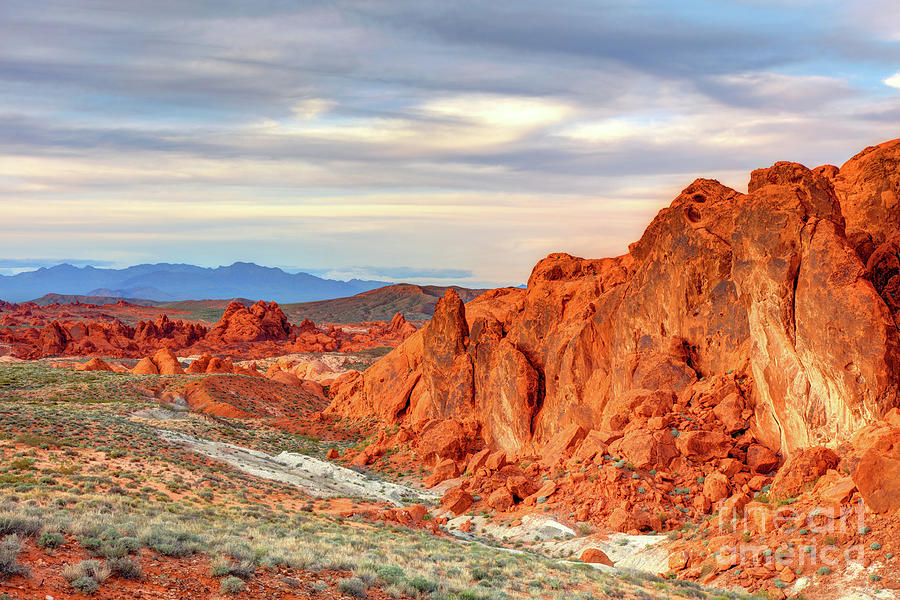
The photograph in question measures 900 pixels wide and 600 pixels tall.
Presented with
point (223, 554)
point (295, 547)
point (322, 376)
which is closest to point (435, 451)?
point (295, 547)

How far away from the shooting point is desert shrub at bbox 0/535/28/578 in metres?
11.2

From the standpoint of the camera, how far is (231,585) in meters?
12.7

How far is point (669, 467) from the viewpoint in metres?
27.7

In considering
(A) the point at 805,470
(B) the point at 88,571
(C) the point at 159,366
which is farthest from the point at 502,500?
(C) the point at 159,366

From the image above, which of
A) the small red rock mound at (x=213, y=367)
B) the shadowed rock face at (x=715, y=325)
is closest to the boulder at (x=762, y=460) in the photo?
the shadowed rock face at (x=715, y=325)

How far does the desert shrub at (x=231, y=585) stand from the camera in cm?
1265

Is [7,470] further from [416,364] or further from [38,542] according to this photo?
[416,364]

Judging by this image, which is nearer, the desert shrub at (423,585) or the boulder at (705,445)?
the desert shrub at (423,585)

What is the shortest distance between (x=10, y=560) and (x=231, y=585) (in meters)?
3.67

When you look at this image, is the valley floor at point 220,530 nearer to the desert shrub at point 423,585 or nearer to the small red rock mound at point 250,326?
the desert shrub at point 423,585

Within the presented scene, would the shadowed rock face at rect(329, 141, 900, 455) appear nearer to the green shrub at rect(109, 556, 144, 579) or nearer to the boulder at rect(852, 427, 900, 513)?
the boulder at rect(852, 427, 900, 513)

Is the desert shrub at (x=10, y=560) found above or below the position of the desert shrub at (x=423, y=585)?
above

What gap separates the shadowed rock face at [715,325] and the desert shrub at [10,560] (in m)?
22.7

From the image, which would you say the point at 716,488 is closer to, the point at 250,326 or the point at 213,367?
the point at 213,367
